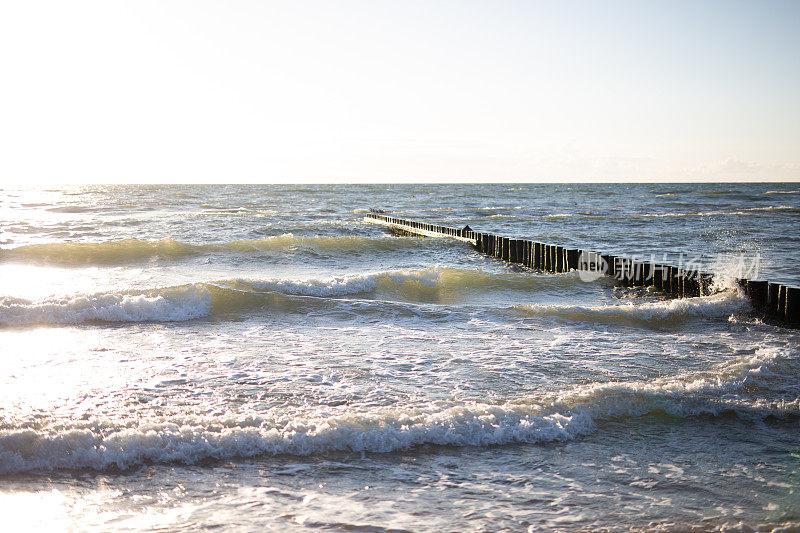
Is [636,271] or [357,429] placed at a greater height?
[636,271]

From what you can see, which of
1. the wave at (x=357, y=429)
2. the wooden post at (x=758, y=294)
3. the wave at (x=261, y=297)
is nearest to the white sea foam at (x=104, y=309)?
the wave at (x=261, y=297)

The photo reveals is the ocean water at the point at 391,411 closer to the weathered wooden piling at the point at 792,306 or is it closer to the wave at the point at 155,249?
the weathered wooden piling at the point at 792,306

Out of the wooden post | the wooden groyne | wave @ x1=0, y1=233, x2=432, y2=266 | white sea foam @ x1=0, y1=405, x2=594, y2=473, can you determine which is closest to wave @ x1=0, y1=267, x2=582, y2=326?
the wooden groyne

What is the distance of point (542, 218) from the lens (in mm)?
39562

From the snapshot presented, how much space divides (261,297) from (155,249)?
11.0 meters

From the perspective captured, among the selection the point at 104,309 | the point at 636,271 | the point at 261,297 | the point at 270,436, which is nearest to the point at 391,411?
the point at 270,436

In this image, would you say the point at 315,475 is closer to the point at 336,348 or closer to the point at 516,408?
the point at 516,408

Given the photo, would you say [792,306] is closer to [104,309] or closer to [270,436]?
[270,436]

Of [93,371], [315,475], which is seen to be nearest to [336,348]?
[93,371]

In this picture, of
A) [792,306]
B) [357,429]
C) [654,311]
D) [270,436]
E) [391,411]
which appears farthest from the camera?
[654,311]

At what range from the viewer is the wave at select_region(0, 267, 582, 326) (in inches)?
391

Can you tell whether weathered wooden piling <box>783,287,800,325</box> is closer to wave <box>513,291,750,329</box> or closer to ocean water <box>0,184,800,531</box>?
ocean water <box>0,184,800,531</box>

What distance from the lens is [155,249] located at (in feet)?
67.7

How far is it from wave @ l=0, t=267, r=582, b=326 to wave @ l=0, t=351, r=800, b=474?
4.99 m
